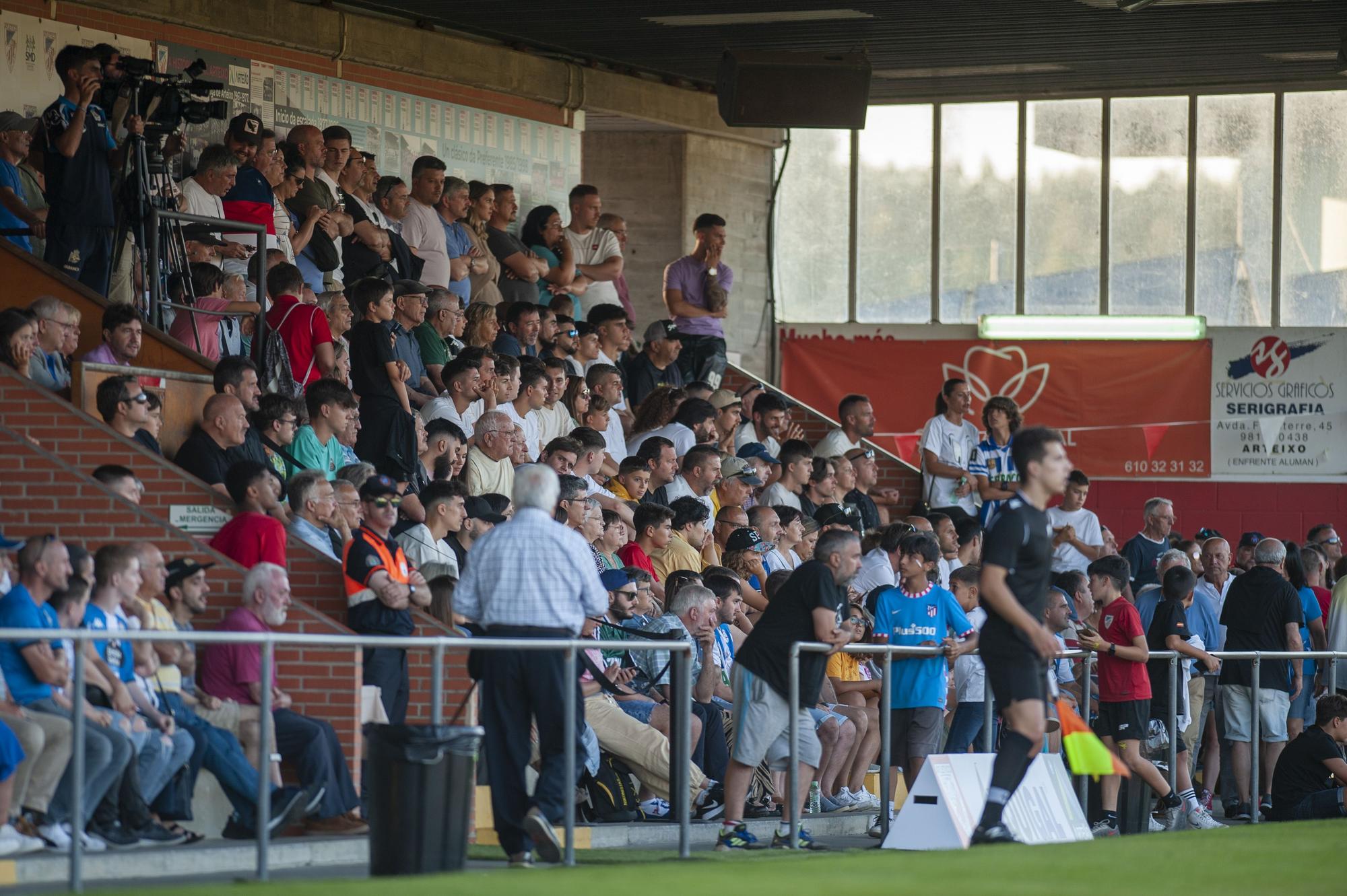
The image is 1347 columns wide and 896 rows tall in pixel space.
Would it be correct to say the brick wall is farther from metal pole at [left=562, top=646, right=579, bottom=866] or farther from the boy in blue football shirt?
the boy in blue football shirt

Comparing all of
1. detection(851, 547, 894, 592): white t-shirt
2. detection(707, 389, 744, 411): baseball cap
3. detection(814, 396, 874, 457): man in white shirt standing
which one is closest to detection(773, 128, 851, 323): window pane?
detection(814, 396, 874, 457): man in white shirt standing

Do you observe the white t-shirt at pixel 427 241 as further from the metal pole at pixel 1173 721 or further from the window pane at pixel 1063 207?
the window pane at pixel 1063 207

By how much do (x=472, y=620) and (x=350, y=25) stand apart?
31.9 feet

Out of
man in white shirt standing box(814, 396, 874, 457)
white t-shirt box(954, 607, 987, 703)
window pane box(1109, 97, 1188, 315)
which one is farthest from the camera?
window pane box(1109, 97, 1188, 315)

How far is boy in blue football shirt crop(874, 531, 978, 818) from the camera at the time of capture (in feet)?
39.3

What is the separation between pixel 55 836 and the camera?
783cm

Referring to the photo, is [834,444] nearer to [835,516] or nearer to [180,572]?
[835,516]

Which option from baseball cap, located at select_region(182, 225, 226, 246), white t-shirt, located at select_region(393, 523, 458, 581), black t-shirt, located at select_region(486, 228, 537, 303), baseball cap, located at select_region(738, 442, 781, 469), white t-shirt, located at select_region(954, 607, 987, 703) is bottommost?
white t-shirt, located at select_region(954, 607, 987, 703)

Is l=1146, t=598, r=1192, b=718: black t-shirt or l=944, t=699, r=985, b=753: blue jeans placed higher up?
l=1146, t=598, r=1192, b=718: black t-shirt

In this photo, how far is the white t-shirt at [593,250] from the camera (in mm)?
18703

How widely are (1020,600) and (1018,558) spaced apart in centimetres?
20

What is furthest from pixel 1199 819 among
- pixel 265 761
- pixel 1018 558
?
pixel 265 761

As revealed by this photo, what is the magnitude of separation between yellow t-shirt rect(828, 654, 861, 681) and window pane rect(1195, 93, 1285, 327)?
1222cm

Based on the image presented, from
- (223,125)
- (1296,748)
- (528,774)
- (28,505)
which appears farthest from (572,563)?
(223,125)
